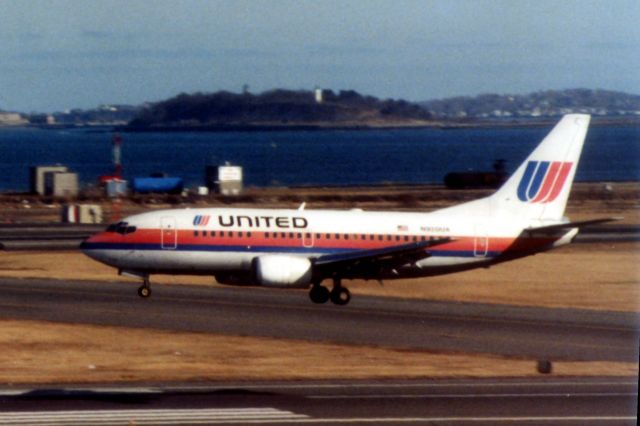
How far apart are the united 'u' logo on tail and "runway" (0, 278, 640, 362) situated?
588 centimetres

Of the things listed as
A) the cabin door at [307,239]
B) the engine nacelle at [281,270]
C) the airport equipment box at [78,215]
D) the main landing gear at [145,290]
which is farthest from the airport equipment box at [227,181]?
the engine nacelle at [281,270]

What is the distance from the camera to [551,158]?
2148 inches

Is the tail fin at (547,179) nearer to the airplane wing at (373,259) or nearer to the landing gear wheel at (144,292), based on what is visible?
the airplane wing at (373,259)

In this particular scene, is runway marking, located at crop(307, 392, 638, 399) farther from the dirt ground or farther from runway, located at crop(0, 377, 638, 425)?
the dirt ground

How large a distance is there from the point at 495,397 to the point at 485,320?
52.6ft

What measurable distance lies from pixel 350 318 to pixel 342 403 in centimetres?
1696

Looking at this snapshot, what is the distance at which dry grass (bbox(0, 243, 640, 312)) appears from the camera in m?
53.3

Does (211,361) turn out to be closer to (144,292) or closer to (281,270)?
(281,270)

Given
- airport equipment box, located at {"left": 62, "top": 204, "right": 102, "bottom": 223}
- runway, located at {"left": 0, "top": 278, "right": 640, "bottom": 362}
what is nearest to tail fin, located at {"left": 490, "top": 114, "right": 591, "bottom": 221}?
runway, located at {"left": 0, "top": 278, "right": 640, "bottom": 362}

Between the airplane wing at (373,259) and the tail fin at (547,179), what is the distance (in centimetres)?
470

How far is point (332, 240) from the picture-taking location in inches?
1964

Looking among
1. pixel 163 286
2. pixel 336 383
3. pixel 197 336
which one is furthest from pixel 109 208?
pixel 336 383

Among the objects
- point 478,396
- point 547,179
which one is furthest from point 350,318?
point 478,396

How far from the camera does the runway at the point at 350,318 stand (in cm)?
4003
